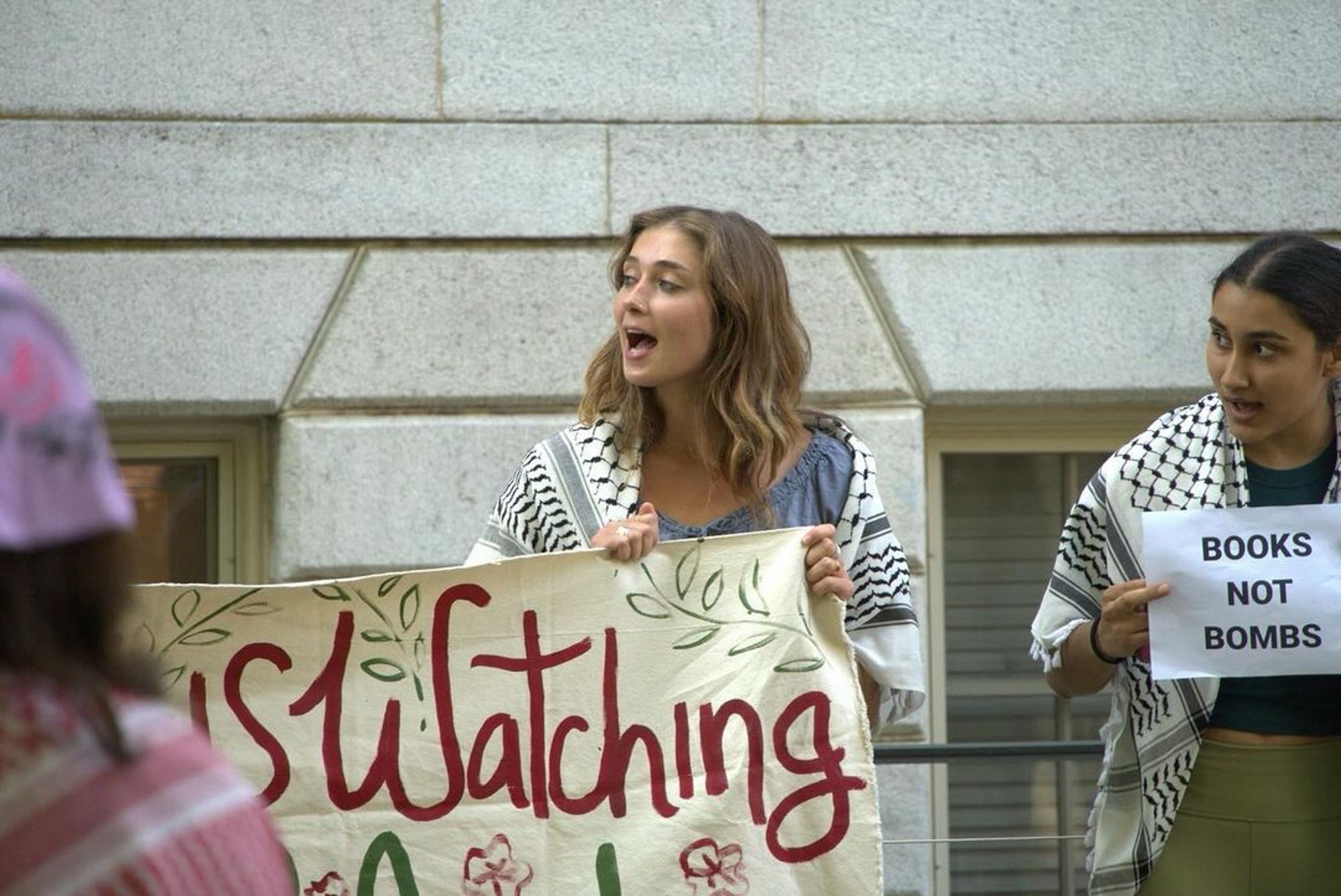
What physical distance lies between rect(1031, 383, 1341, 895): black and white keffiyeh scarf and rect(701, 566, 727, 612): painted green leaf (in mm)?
717

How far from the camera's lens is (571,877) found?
135 inches

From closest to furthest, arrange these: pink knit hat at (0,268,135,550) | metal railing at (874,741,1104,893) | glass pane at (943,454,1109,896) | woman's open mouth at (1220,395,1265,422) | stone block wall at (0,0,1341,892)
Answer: pink knit hat at (0,268,135,550)
woman's open mouth at (1220,395,1265,422)
metal railing at (874,741,1104,893)
stone block wall at (0,0,1341,892)
glass pane at (943,454,1109,896)

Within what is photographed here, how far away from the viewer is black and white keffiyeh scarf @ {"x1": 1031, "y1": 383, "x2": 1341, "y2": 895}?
352cm

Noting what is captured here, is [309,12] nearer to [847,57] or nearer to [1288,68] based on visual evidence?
[847,57]

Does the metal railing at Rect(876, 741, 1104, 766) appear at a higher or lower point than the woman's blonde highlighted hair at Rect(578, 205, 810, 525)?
lower

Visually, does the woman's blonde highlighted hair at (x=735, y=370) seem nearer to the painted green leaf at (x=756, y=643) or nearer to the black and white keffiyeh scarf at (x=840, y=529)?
the black and white keffiyeh scarf at (x=840, y=529)

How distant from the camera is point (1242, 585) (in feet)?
11.6

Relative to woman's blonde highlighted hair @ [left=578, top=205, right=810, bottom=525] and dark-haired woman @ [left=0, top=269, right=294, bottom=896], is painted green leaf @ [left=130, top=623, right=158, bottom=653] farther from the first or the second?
dark-haired woman @ [left=0, top=269, right=294, bottom=896]

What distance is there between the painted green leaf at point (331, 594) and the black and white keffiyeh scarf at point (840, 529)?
0.87ft

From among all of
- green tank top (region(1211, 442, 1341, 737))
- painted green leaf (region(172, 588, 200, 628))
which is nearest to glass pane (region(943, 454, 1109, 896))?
green tank top (region(1211, 442, 1341, 737))

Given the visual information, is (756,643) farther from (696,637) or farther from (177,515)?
(177,515)

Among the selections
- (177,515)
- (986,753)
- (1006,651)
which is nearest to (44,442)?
(986,753)

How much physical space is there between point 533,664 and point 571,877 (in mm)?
412

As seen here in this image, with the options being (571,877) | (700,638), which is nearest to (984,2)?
(700,638)
